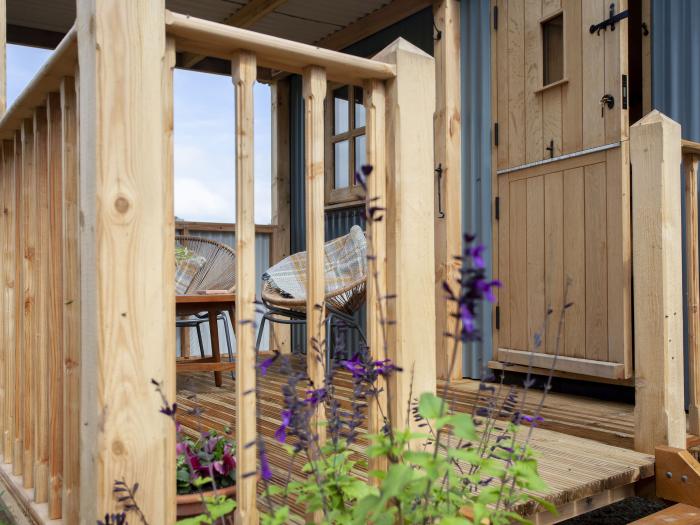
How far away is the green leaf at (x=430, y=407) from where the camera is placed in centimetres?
81

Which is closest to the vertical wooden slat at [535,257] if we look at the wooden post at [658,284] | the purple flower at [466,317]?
the wooden post at [658,284]

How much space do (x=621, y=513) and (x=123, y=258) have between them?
2.56 meters

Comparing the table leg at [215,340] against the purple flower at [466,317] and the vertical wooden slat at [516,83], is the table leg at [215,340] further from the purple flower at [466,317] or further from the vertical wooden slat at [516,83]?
the purple flower at [466,317]

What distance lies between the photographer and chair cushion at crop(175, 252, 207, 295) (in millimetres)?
4253

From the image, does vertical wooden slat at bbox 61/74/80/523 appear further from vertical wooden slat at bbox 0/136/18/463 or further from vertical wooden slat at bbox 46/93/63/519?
vertical wooden slat at bbox 0/136/18/463

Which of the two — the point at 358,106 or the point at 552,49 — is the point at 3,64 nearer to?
the point at 552,49

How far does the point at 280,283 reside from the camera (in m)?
4.05

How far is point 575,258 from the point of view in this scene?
10.6ft

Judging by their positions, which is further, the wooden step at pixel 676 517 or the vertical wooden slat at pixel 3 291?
the vertical wooden slat at pixel 3 291

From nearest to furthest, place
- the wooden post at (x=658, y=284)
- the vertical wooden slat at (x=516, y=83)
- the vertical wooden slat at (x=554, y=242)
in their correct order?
1. the wooden post at (x=658, y=284)
2. the vertical wooden slat at (x=554, y=242)
3. the vertical wooden slat at (x=516, y=83)

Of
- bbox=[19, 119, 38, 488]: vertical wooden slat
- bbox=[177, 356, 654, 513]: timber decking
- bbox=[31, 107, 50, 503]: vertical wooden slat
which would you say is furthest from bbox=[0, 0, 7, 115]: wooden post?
bbox=[177, 356, 654, 513]: timber decking

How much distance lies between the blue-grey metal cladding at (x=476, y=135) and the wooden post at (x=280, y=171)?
2.22 metres

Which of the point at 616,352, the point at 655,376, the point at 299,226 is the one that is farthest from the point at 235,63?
the point at 299,226

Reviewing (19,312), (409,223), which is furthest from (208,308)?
(409,223)
